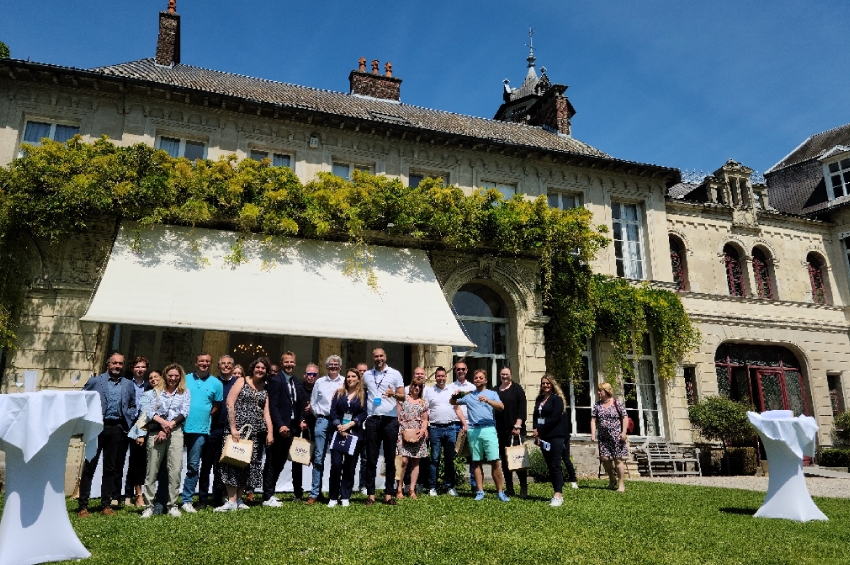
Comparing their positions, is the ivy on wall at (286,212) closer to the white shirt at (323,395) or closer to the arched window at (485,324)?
the arched window at (485,324)

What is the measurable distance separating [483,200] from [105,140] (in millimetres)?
7126

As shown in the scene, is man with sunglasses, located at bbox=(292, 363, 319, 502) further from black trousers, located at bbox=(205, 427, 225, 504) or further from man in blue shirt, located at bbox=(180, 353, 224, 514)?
man in blue shirt, located at bbox=(180, 353, 224, 514)

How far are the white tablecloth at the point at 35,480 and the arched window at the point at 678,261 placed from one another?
1640cm

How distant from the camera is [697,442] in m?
15.2

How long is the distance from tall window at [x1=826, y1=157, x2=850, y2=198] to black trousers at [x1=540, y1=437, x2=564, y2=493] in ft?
59.3

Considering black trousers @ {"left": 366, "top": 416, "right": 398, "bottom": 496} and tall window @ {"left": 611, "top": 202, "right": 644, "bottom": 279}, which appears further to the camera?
tall window @ {"left": 611, "top": 202, "right": 644, "bottom": 279}

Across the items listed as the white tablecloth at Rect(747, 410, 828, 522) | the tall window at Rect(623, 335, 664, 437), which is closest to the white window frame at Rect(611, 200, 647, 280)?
the tall window at Rect(623, 335, 664, 437)

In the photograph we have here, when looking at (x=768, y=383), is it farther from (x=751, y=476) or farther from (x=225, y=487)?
(x=225, y=487)

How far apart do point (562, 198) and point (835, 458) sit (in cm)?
1075

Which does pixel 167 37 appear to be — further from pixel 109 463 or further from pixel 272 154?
pixel 109 463

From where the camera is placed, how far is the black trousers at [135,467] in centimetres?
642

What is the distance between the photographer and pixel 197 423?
622 centimetres

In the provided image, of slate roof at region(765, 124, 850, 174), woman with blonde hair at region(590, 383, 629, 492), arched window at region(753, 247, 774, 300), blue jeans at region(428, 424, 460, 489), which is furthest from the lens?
slate roof at region(765, 124, 850, 174)

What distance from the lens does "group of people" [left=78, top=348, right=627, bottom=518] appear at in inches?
240
